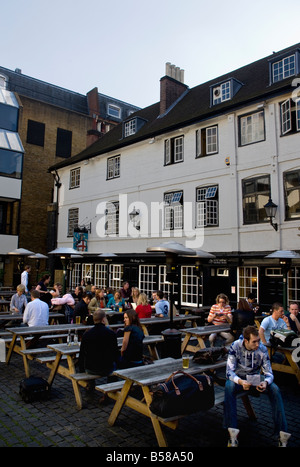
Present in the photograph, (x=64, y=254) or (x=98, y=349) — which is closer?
(x=98, y=349)

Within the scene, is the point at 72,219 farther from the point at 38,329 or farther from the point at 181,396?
the point at 181,396

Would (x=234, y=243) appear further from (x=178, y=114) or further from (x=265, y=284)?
(x=178, y=114)

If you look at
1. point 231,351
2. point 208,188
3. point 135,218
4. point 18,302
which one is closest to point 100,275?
point 135,218

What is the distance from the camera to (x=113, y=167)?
22562 mm

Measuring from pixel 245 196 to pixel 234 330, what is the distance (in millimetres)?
8755

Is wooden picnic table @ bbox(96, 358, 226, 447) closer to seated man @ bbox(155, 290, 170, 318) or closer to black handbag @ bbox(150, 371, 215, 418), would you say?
black handbag @ bbox(150, 371, 215, 418)

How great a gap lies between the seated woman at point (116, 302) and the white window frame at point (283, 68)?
39.0 feet

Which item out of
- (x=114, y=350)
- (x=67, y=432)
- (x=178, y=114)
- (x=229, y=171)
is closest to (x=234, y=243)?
(x=229, y=171)

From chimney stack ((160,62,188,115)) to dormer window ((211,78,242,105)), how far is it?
4934 millimetres

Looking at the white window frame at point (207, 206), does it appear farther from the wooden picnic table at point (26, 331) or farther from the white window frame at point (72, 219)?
the white window frame at point (72, 219)

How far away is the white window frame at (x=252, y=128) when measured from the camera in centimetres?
1509

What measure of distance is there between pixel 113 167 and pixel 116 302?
12.4 meters

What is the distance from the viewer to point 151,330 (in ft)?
31.8

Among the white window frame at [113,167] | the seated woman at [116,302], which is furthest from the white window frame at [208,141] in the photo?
the seated woman at [116,302]
